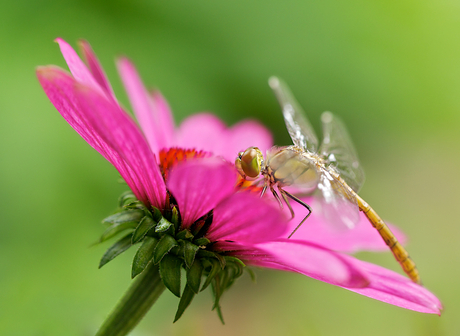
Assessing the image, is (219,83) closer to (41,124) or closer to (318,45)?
(318,45)

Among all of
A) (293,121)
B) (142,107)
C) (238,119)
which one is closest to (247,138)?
(293,121)

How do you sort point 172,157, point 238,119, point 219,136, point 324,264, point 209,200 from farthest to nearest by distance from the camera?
point 238,119 < point 219,136 < point 172,157 < point 209,200 < point 324,264

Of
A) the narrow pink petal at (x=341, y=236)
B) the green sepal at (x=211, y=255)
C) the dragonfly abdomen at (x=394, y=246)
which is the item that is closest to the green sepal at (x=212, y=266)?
the green sepal at (x=211, y=255)

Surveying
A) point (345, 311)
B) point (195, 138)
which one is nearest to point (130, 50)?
point (195, 138)

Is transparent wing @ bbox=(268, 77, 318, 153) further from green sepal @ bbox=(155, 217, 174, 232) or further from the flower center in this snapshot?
green sepal @ bbox=(155, 217, 174, 232)

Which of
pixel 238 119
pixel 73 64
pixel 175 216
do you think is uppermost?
pixel 73 64

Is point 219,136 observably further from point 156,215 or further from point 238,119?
point 238,119

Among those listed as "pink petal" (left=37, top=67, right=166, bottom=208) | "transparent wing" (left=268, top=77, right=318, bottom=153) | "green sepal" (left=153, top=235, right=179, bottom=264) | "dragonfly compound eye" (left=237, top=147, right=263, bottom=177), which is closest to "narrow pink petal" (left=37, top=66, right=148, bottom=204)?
"pink petal" (left=37, top=67, right=166, bottom=208)
